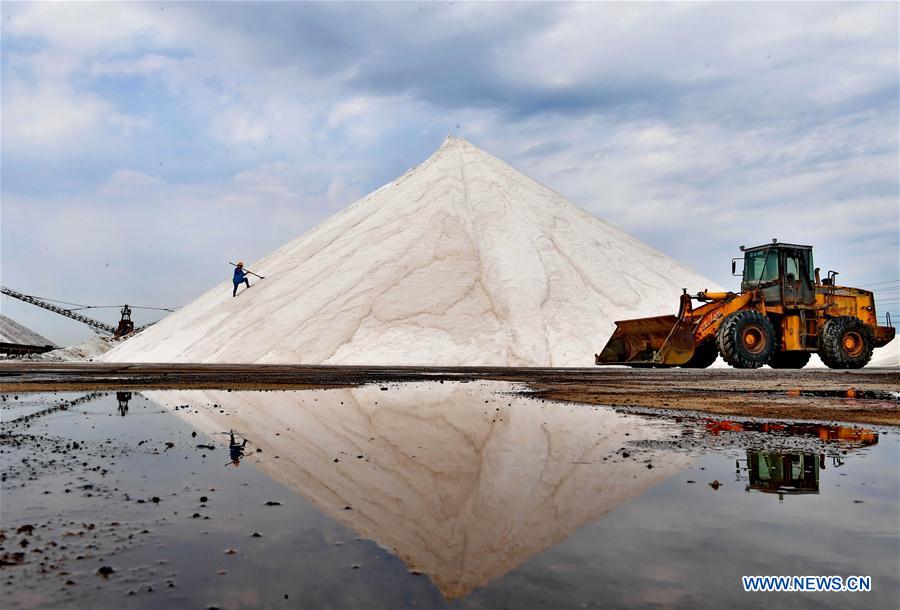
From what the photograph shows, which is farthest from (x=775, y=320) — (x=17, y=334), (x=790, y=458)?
(x=17, y=334)

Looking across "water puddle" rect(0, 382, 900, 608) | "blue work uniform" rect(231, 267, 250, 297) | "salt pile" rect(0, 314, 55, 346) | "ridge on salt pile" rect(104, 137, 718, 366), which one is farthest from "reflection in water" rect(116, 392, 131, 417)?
"salt pile" rect(0, 314, 55, 346)

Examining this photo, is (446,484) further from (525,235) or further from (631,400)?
(525,235)

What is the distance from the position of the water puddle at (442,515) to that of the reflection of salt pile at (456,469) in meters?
0.02

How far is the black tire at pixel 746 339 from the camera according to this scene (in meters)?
19.1

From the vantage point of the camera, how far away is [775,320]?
68.2 feet

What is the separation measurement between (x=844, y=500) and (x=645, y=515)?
1212 millimetres

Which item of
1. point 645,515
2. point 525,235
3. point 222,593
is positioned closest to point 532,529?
point 645,515

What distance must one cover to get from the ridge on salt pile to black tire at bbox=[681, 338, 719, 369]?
11.7 feet

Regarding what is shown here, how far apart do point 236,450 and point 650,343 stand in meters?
19.4

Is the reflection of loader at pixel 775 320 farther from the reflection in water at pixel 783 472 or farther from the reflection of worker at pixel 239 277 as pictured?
the reflection of worker at pixel 239 277

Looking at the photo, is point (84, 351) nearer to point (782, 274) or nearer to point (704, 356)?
point (704, 356)

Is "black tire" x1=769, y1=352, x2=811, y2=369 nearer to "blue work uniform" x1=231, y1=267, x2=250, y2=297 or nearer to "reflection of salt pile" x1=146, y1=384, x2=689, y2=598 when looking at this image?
"reflection of salt pile" x1=146, y1=384, x2=689, y2=598

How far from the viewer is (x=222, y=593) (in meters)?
2.31

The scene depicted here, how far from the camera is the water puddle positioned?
238 centimetres
